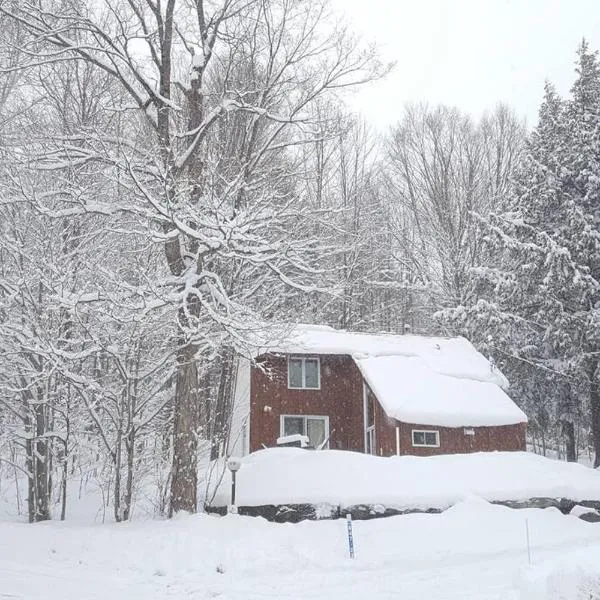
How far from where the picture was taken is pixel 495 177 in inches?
1286

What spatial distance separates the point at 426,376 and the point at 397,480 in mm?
7353

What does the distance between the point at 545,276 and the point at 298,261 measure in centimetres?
1266

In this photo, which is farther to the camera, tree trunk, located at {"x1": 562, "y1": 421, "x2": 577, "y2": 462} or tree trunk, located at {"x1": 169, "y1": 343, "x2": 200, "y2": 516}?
tree trunk, located at {"x1": 562, "y1": 421, "x2": 577, "y2": 462}

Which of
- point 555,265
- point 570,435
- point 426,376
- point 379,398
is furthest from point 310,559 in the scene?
point 570,435

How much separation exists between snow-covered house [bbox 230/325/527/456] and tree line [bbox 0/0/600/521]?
1376mm

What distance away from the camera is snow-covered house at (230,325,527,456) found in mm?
19938

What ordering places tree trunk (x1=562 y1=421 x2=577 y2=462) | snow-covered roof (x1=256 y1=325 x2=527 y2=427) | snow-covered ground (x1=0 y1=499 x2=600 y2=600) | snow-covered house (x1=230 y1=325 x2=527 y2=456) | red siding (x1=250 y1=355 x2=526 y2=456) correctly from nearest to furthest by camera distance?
snow-covered ground (x1=0 y1=499 x2=600 y2=600)
snow-covered roof (x1=256 y1=325 x2=527 y2=427)
snow-covered house (x1=230 y1=325 x2=527 y2=456)
red siding (x1=250 y1=355 x2=526 y2=456)
tree trunk (x1=562 y1=421 x2=577 y2=462)

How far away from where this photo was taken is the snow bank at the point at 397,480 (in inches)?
539

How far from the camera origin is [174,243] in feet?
45.0

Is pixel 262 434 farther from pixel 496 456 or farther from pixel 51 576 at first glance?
pixel 51 576

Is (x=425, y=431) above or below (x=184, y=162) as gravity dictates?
below

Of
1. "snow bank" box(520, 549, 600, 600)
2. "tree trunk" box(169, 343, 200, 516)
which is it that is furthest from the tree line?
"snow bank" box(520, 549, 600, 600)

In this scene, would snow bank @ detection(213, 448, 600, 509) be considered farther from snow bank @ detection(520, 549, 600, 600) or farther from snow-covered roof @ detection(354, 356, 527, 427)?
snow bank @ detection(520, 549, 600, 600)

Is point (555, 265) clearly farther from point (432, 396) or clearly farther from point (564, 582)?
point (564, 582)
